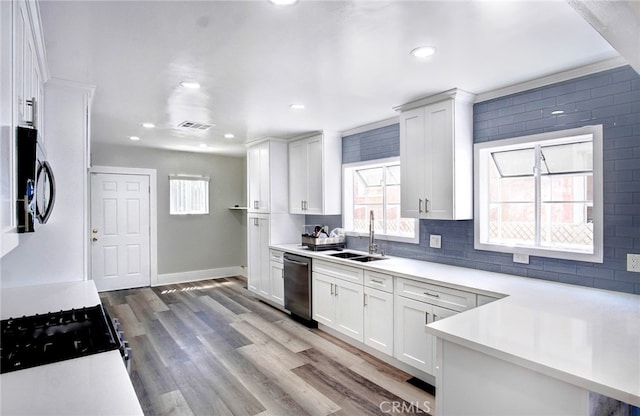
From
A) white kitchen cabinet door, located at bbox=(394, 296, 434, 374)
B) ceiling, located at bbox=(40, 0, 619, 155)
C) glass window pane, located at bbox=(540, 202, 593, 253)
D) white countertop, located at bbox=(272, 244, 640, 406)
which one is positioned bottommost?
white kitchen cabinet door, located at bbox=(394, 296, 434, 374)

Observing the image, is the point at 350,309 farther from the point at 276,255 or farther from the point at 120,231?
the point at 120,231

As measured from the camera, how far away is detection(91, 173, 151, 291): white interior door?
5.89 meters

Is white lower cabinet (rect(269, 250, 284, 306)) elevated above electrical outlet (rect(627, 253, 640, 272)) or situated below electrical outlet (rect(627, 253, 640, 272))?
below

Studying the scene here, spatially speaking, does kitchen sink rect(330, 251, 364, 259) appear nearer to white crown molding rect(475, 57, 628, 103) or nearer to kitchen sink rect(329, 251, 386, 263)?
kitchen sink rect(329, 251, 386, 263)

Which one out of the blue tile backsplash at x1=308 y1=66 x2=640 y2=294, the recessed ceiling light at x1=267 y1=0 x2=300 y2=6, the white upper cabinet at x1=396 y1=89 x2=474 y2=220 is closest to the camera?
the recessed ceiling light at x1=267 y1=0 x2=300 y2=6

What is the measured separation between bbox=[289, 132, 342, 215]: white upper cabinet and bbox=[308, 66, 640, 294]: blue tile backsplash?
1785 millimetres

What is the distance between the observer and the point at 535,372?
4.82 feet

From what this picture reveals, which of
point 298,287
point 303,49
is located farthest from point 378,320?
point 303,49

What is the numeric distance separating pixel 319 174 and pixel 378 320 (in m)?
2.08

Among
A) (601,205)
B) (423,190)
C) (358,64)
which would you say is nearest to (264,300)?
(423,190)

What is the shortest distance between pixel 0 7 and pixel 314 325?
13.0ft

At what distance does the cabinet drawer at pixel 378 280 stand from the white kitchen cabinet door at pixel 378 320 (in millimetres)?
39

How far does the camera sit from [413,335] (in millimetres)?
3010

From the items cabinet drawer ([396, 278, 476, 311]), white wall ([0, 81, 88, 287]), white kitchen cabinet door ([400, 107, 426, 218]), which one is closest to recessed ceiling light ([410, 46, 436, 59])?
white kitchen cabinet door ([400, 107, 426, 218])
